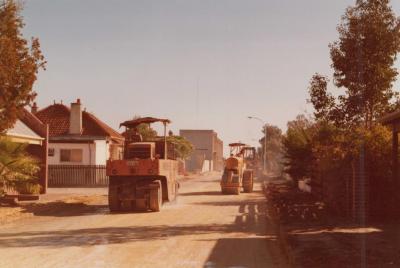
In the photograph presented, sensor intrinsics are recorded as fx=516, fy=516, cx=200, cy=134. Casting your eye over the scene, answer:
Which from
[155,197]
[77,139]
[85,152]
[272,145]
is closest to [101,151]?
[85,152]

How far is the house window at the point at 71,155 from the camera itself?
4078 cm

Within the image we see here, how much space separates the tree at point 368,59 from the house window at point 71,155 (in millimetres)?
24630

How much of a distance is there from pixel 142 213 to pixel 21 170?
479 cm

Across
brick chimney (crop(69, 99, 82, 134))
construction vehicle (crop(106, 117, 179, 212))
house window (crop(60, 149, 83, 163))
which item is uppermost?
brick chimney (crop(69, 99, 82, 134))

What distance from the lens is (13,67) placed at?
18.2m

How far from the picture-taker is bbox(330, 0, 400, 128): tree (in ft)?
68.7

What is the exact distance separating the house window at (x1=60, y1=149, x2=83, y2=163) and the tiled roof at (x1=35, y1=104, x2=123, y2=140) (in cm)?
148

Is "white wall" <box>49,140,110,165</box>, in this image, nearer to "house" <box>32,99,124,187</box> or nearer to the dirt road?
"house" <box>32,99,124,187</box>

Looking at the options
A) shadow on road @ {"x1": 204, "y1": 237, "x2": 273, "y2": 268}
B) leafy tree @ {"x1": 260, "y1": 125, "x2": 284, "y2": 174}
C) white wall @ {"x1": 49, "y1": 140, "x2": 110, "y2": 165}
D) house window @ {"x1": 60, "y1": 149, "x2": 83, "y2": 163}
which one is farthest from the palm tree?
leafy tree @ {"x1": 260, "y1": 125, "x2": 284, "y2": 174}

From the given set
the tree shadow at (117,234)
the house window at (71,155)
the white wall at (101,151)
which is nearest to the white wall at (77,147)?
the house window at (71,155)

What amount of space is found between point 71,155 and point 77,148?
30.1 inches

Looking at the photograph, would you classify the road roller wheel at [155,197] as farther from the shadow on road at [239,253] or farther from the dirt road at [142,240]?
the shadow on road at [239,253]

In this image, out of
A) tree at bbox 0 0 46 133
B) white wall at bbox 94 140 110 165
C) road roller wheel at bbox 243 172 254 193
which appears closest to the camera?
tree at bbox 0 0 46 133

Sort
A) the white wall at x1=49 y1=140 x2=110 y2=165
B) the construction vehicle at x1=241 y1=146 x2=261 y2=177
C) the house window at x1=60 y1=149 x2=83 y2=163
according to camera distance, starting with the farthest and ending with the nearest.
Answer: the house window at x1=60 y1=149 x2=83 y2=163
the white wall at x1=49 y1=140 x2=110 y2=165
the construction vehicle at x1=241 y1=146 x2=261 y2=177
